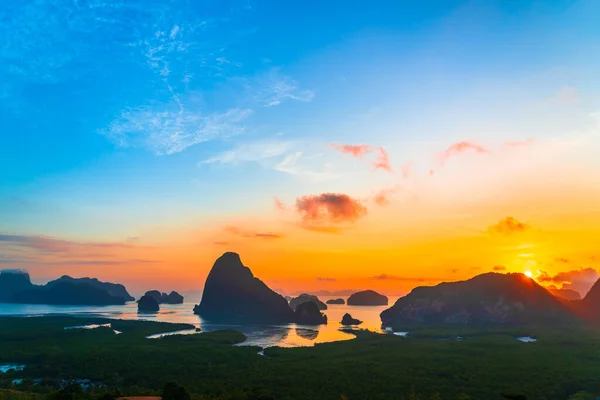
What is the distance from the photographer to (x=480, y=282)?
6516 inches

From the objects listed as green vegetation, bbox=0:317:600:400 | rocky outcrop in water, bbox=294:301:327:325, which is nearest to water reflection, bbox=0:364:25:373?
green vegetation, bbox=0:317:600:400

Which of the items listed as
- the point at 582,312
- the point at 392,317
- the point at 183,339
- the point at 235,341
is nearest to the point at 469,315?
the point at 392,317

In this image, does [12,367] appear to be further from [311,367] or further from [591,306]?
[591,306]

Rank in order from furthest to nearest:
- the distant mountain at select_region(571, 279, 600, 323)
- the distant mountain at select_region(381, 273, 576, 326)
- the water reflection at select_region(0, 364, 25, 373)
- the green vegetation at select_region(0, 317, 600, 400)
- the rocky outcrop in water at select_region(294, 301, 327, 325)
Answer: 1. the rocky outcrop in water at select_region(294, 301, 327, 325)
2. the distant mountain at select_region(571, 279, 600, 323)
3. the distant mountain at select_region(381, 273, 576, 326)
4. the water reflection at select_region(0, 364, 25, 373)
5. the green vegetation at select_region(0, 317, 600, 400)

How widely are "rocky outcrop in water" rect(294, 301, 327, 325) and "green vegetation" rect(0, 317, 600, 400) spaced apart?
80.1 metres

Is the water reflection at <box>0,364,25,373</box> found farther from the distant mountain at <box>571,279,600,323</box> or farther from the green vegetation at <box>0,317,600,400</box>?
the distant mountain at <box>571,279,600,323</box>

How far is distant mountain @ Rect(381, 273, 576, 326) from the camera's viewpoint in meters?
148

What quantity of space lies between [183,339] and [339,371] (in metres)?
57.1

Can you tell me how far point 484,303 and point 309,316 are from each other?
267 feet

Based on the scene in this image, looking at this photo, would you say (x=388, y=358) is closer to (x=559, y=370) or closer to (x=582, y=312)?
(x=559, y=370)

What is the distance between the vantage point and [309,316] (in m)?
187

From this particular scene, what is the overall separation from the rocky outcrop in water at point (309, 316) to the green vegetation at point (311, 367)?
80086 millimetres

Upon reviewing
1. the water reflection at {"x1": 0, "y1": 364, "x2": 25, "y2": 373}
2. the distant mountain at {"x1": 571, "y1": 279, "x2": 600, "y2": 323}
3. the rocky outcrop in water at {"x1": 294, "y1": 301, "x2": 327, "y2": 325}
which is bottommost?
the rocky outcrop in water at {"x1": 294, "y1": 301, "x2": 327, "y2": 325}

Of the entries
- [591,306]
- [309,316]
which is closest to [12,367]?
[309,316]
